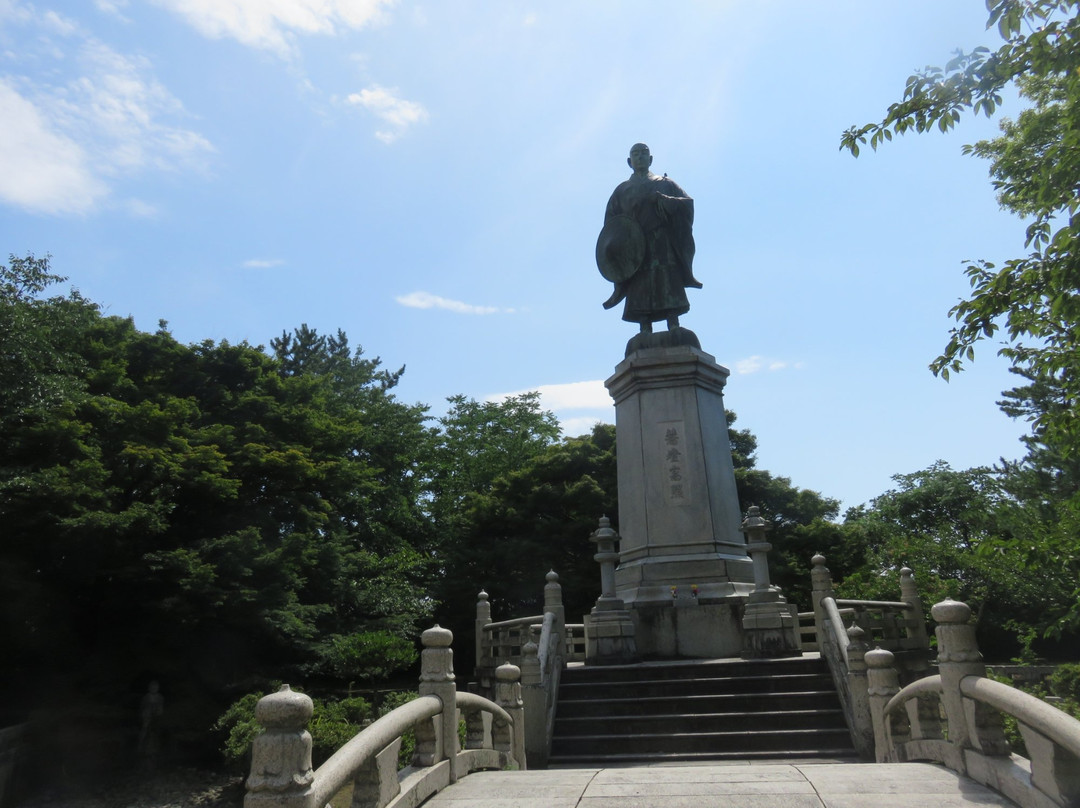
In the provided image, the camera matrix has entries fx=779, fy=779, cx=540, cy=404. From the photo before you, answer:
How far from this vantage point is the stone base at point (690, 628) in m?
11.1

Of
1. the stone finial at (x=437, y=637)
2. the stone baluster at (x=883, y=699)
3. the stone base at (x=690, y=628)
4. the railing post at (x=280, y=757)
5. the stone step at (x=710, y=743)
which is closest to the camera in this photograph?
the railing post at (x=280, y=757)

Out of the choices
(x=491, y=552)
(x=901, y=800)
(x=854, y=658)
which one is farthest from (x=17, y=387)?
(x=901, y=800)

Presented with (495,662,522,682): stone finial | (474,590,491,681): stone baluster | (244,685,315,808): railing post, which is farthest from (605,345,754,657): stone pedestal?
(244,685,315,808): railing post

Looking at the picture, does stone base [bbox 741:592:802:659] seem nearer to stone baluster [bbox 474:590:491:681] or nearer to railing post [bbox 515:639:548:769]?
railing post [bbox 515:639:548:769]

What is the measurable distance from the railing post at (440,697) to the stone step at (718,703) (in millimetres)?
4279

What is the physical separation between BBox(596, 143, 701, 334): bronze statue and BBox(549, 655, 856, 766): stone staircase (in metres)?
6.18

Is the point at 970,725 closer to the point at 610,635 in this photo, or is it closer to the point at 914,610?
the point at 610,635

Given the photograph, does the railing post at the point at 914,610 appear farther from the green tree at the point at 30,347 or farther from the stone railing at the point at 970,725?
the green tree at the point at 30,347

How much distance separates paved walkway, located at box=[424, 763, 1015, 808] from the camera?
476 centimetres

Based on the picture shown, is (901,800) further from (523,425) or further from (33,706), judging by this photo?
(523,425)

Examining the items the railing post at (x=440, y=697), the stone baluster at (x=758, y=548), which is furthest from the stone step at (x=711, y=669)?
the railing post at (x=440, y=697)

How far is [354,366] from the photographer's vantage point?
3791 cm

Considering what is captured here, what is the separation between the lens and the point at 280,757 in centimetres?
332

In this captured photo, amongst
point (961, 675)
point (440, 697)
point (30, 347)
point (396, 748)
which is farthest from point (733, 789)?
point (30, 347)
